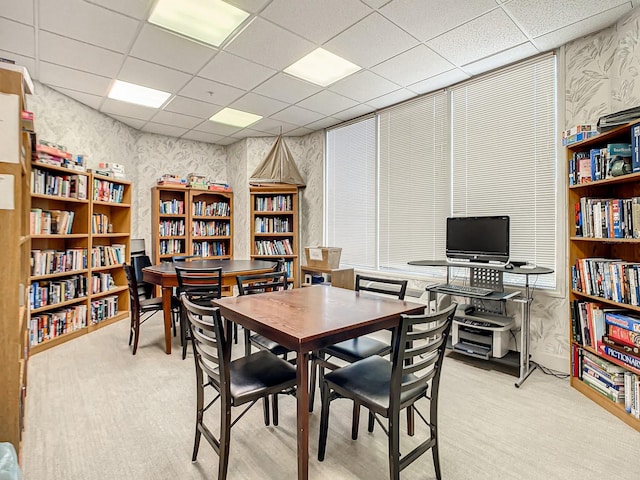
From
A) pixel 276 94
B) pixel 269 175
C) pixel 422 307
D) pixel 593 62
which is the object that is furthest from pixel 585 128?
pixel 269 175

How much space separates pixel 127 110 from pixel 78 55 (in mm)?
1456

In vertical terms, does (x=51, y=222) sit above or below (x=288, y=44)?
below

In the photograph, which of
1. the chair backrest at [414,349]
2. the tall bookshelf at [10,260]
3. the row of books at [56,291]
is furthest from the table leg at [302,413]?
the row of books at [56,291]

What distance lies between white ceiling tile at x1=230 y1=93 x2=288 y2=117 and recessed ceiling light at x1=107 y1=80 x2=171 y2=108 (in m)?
0.84

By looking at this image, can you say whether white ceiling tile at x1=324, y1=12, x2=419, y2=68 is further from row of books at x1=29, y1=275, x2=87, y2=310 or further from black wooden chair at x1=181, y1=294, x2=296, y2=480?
row of books at x1=29, y1=275, x2=87, y2=310

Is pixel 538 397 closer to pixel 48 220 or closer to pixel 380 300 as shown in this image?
pixel 380 300

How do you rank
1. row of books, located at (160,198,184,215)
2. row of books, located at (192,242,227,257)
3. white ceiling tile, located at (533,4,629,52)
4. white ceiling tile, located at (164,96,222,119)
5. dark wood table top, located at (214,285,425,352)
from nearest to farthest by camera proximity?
dark wood table top, located at (214,285,425,352) < white ceiling tile, located at (533,4,629,52) < white ceiling tile, located at (164,96,222,119) < row of books, located at (160,198,184,215) < row of books, located at (192,242,227,257)

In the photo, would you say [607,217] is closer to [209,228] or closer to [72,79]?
[72,79]

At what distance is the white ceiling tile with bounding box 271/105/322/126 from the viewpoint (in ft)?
14.7

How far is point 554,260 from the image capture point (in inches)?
119

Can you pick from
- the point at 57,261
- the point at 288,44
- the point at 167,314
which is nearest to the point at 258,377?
the point at 167,314

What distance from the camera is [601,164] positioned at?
2414 millimetres

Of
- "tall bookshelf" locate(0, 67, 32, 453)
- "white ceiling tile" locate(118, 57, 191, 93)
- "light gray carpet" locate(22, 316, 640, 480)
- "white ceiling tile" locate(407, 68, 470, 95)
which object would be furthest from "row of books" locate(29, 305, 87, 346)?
"white ceiling tile" locate(407, 68, 470, 95)

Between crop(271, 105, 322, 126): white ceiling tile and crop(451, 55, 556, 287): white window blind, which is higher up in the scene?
crop(271, 105, 322, 126): white ceiling tile
